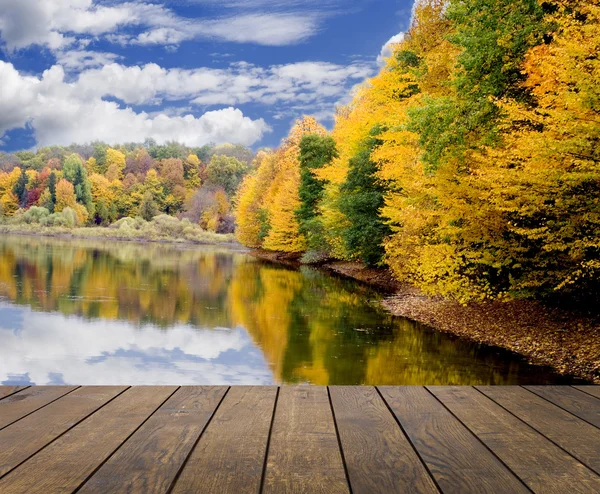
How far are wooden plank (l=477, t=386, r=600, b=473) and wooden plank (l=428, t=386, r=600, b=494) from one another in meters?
0.05

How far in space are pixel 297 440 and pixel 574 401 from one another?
5.18 feet

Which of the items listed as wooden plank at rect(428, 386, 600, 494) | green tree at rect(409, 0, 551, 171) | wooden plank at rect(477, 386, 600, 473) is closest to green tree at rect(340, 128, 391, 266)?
green tree at rect(409, 0, 551, 171)

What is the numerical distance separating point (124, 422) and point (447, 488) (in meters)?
1.37

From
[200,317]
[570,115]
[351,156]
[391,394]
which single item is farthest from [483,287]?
[351,156]

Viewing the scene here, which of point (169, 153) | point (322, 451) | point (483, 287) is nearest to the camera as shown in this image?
point (322, 451)

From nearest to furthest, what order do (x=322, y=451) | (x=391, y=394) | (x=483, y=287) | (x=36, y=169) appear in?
1. (x=322, y=451)
2. (x=391, y=394)
3. (x=483, y=287)
4. (x=36, y=169)

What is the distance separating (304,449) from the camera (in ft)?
7.23

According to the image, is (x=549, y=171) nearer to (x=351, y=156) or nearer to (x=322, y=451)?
(x=322, y=451)

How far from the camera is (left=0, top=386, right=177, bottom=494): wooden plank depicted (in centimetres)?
187

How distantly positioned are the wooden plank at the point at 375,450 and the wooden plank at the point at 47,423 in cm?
114

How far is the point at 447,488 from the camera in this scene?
1.90m

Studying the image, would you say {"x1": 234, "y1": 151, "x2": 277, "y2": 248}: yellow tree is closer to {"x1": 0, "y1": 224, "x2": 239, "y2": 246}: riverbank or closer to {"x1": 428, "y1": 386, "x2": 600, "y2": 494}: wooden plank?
{"x1": 0, "y1": 224, "x2": 239, "y2": 246}: riverbank

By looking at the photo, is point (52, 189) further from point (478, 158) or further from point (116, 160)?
point (478, 158)

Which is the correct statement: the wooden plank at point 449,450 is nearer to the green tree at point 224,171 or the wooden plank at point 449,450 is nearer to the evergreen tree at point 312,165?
the evergreen tree at point 312,165
